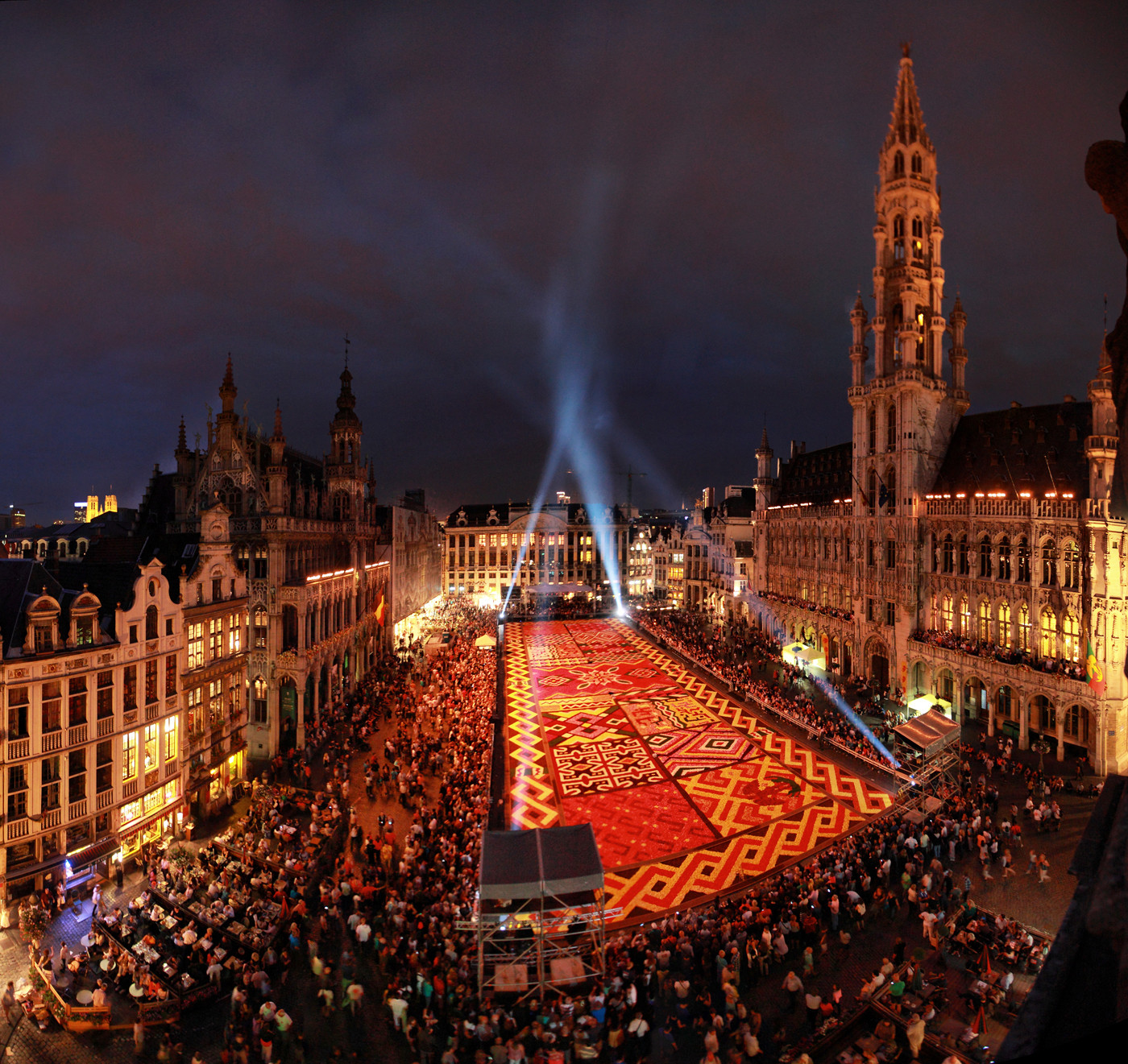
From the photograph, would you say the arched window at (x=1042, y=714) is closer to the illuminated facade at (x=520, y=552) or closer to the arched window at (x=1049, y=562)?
the arched window at (x=1049, y=562)

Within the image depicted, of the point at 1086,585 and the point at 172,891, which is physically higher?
the point at 1086,585

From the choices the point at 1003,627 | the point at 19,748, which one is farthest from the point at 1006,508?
the point at 19,748

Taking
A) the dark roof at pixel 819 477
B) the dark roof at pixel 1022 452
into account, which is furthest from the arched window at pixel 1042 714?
the dark roof at pixel 819 477

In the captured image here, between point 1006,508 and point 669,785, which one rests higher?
point 1006,508

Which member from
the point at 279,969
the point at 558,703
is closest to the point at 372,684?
the point at 558,703

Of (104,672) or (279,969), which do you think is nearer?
(279,969)

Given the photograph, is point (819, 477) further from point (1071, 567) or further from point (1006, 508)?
point (1071, 567)

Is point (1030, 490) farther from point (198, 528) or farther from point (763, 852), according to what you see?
point (198, 528)
